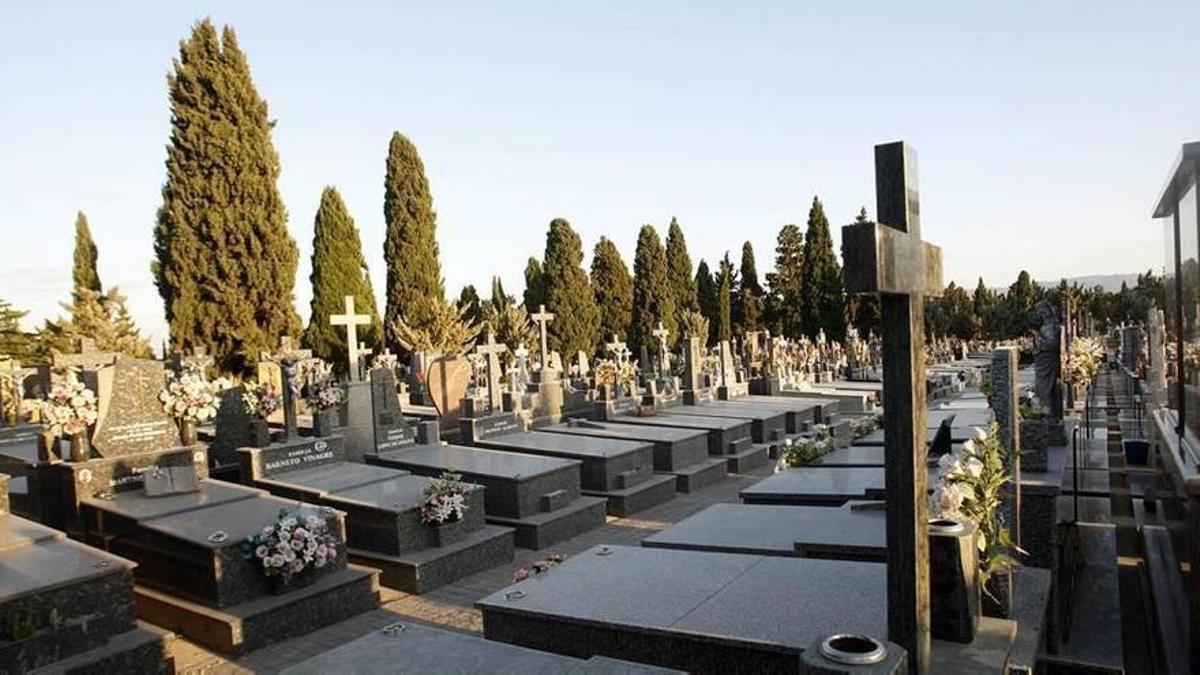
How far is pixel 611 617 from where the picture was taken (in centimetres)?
464

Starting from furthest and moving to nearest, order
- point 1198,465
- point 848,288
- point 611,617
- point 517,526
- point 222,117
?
point 222,117 < point 517,526 < point 1198,465 < point 611,617 < point 848,288

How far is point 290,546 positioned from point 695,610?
14.3 feet

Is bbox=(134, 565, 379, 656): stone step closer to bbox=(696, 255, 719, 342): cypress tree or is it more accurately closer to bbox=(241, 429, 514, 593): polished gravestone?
bbox=(241, 429, 514, 593): polished gravestone

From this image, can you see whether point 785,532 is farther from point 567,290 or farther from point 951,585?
point 567,290

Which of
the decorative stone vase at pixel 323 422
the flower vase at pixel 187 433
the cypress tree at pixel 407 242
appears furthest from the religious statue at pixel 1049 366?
the cypress tree at pixel 407 242

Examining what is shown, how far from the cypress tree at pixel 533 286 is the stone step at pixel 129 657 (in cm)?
3510

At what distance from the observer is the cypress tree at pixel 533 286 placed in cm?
4316

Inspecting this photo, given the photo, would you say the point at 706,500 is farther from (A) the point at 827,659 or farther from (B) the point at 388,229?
(B) the point at 388,229

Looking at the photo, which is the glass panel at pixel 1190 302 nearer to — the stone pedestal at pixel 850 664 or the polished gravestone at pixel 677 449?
the stone pedestal at pixel 850 664

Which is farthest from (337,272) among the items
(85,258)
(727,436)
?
(727,436)

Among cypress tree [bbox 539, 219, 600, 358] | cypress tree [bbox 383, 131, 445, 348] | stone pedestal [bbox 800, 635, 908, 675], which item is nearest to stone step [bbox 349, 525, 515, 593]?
stone pedestal [bbox 800, 635, 908, 675]

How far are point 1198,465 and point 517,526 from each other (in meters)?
7.19

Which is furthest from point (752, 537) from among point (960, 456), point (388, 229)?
point (388, 229)

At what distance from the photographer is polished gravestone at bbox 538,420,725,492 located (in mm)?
13258
